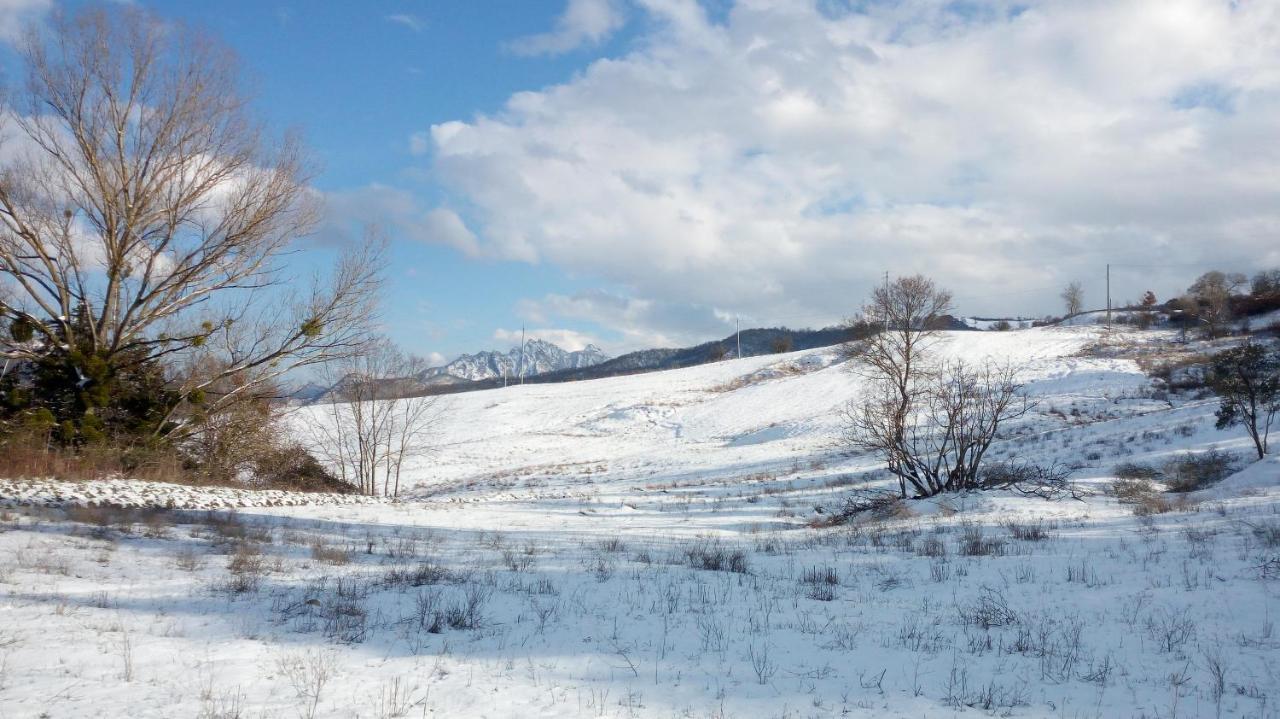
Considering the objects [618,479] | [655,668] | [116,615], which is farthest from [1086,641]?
[618,479]

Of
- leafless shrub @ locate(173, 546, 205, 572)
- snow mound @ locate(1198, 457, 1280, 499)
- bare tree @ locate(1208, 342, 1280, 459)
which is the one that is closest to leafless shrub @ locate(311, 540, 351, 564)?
leafless shrub @ locate(173, 546, 205, 572)

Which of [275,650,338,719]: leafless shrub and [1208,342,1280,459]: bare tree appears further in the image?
[1208,342,1280,459]: bare tree

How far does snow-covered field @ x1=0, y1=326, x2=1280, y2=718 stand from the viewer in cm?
446

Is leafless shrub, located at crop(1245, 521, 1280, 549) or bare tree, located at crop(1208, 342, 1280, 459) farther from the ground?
bare tree, located at crop(1208, 342, 1280, 459)

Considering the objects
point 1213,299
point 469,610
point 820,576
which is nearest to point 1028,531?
point 820,576

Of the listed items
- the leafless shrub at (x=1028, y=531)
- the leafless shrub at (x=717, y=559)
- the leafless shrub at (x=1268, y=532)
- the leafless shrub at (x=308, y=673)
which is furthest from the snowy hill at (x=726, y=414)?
the leafless shrub at (x=308, y=673)

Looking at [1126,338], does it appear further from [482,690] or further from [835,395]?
[482,690]

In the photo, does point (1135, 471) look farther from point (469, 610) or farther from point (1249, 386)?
point (469, 610)

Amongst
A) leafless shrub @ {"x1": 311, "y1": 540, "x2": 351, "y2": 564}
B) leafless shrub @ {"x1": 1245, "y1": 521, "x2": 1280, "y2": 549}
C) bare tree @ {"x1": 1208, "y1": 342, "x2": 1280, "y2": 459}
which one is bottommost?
leafless shrub @ {"x1": 1245, "y1": 521, "x2": 1280, "y2": 549}

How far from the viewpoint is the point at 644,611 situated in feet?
21.8

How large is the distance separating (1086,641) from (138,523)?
12429 millimetres

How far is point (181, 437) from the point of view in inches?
761

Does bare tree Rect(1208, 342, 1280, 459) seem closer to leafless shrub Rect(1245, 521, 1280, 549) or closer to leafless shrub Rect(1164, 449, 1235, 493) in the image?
leafless shrub Rect(1164, 449, 1235, 493)

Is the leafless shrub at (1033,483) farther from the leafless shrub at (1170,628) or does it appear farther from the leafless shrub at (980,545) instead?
the leafless shrub at (1170,628)
